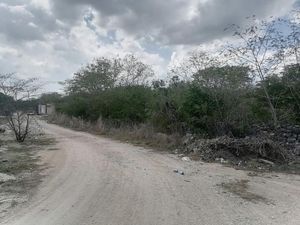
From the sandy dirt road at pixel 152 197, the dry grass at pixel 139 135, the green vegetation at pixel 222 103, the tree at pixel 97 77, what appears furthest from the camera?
the tree at pixel 97 77

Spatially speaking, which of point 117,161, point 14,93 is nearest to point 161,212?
point 117,161

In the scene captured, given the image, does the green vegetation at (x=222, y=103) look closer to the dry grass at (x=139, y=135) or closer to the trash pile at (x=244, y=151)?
the dry grass at (x=139, y=135)

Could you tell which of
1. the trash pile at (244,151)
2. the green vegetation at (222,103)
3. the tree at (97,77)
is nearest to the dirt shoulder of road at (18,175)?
the trash pile at (244,151)

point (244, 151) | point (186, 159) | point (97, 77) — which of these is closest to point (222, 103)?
point (244, 151)

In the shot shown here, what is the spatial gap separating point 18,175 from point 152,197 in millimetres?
4522

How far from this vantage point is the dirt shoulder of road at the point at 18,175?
7213 millimetres

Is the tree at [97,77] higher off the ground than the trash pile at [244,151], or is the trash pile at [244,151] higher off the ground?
the tree at [97,77]

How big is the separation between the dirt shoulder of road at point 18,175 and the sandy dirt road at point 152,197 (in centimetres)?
31

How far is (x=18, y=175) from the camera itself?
9820 millimetres

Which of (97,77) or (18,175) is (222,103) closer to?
(18,175)

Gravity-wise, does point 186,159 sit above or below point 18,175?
above

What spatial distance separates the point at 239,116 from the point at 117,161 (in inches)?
222

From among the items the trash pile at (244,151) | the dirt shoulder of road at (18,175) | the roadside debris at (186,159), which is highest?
the trash pile at (244,151)

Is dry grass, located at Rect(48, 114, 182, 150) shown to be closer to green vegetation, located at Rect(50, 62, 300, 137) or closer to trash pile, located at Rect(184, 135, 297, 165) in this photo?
green vegetation, located at Rect(50, 62, 300, 137)
